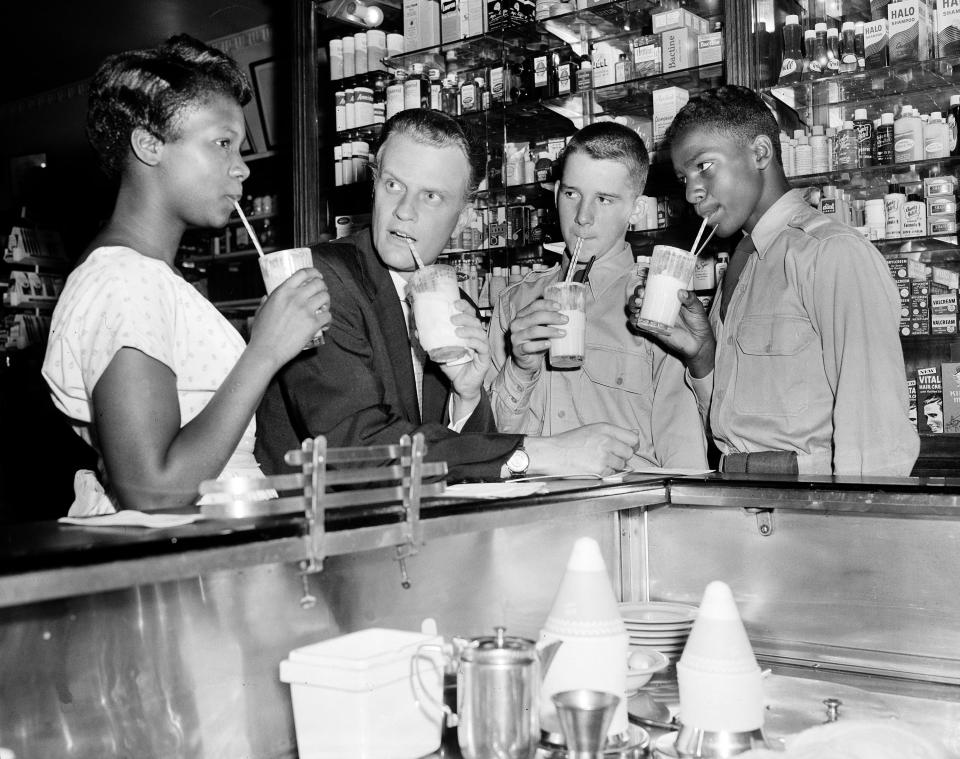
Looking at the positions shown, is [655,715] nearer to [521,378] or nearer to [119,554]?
[119,554]

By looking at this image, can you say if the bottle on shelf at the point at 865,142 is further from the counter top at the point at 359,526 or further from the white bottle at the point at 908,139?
the counter top at the point at 359,526

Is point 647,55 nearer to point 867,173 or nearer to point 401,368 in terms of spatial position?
point 867,173

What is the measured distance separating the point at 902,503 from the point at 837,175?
2.49 meters


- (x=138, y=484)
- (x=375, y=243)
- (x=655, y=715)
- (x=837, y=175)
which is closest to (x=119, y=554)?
(x=138, y=484)

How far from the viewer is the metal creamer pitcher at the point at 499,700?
109 centimetres

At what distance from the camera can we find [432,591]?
1557 mm

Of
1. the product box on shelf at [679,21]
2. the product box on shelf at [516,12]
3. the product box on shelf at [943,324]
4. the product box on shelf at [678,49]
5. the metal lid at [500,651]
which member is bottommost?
the metal lid at [500,651]

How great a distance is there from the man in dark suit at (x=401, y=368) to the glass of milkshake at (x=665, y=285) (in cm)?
49

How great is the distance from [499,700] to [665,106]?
3.54m

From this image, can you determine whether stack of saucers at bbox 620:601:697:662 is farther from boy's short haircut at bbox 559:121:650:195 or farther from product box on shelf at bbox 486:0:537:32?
product box on shelf at bbox 486:0:537:32

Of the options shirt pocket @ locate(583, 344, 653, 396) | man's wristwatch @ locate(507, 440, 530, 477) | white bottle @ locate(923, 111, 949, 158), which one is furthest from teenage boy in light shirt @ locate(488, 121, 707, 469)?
white bottle @ locate(923, 111, 949, 158)

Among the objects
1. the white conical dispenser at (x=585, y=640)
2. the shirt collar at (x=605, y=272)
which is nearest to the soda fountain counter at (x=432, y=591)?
the white conical dispenser at (x=585, y=640)

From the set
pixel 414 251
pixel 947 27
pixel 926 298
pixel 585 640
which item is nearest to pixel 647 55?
pixel 947 27

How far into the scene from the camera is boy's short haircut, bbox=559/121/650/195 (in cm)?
312
